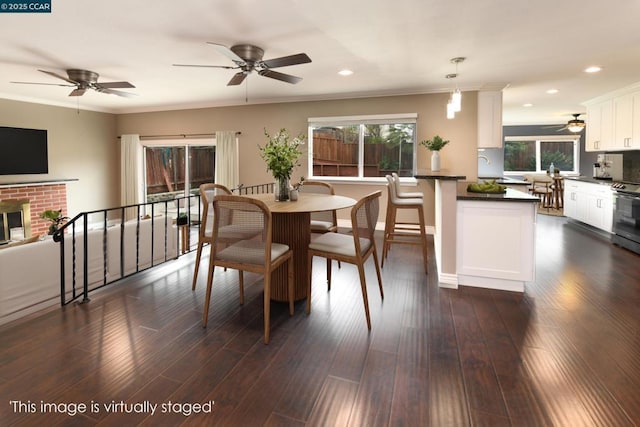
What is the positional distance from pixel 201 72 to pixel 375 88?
2635mm

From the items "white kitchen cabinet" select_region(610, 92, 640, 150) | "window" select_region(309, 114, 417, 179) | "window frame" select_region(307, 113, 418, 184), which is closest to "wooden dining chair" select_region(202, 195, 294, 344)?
"window frame" select_region(307, 113, 418, 184)

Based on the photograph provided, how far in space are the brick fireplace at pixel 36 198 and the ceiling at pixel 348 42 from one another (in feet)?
5.66

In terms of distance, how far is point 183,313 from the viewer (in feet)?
8.75

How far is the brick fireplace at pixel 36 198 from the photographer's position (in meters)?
6.03

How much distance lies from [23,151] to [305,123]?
5.11 meters

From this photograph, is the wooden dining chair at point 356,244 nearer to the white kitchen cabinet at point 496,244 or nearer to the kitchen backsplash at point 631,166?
the white kitchen cabinet at point 496,244

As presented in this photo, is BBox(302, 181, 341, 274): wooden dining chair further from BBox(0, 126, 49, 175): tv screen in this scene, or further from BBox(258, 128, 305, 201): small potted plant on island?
BBox(0, 126, 49, 175): tv screen

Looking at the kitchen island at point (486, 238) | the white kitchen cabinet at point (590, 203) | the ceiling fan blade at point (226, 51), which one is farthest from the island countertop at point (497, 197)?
the white kitchen cabinet at point (590, 203)

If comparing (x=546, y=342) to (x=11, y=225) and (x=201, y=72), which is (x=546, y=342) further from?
(x=11, y=225)

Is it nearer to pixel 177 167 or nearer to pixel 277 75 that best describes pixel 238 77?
pixel 277 75

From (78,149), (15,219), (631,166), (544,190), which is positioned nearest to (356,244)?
(631,166)


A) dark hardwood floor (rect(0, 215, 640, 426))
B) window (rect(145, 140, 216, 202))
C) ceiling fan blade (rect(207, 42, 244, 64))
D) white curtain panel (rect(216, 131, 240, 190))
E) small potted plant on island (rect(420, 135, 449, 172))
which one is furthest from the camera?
window (rect(145, 140, 216, 202))

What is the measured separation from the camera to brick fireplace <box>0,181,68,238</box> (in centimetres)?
603

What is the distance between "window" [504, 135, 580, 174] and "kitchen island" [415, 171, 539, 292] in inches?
336
